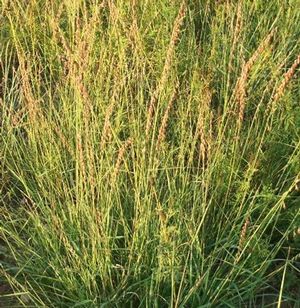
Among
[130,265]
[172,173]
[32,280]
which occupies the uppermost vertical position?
[172,173]

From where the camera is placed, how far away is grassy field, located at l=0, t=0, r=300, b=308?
6.86ft

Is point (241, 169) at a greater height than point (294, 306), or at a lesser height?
greater

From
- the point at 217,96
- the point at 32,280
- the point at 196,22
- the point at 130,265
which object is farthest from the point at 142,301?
the point at 196,22

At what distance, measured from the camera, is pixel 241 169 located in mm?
2543

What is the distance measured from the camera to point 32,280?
2361 mm

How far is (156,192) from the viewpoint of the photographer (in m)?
2.27

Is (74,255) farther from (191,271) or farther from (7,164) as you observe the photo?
(7,164)

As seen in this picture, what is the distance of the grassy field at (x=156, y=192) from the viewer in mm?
2090

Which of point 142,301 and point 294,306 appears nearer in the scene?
point 142,301

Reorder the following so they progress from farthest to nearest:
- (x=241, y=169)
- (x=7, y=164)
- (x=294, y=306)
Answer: (x=7, y=164)
(x=241, y=169)
(x=294, y=306)

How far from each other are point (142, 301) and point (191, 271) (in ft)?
0.68

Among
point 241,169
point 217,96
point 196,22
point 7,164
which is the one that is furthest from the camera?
point 196,22

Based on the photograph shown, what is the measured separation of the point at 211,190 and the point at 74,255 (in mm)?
638

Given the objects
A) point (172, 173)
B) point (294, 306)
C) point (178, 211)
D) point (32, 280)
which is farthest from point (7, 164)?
point (294, 306)
